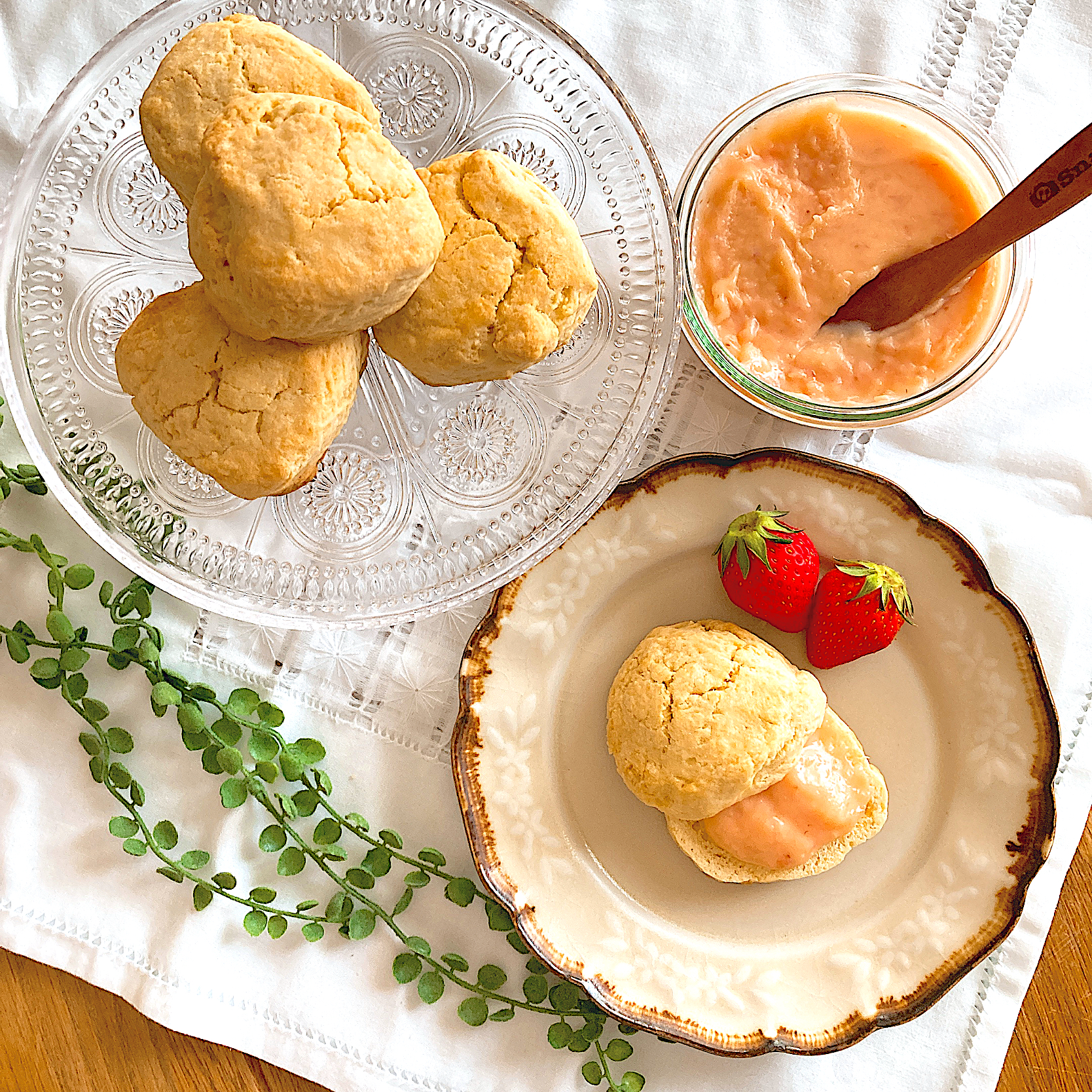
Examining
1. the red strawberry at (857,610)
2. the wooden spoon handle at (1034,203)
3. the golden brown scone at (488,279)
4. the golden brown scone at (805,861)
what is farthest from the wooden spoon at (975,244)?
the golden brown scone at (805,861)

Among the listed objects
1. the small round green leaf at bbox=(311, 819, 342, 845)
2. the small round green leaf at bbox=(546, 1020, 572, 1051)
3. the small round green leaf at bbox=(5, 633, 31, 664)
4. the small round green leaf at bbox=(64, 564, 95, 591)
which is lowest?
the small round green leaf at bbox=(546, 1020, 572, 1051)

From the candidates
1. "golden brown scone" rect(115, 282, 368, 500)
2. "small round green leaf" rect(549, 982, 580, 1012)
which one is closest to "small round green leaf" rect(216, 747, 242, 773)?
"golden brown scone" rect(115, 282, 368, 500)

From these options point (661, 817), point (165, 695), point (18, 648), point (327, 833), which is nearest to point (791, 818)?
point (661, 817)

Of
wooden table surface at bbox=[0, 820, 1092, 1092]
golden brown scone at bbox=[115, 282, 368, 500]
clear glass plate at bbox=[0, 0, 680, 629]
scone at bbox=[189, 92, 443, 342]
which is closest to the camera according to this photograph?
scone at bbox=[189, 92, 443, 342]

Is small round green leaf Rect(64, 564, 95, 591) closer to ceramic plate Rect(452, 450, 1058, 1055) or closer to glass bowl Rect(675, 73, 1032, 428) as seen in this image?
ceramic plate Rect(452, 450, 1058, 1055)

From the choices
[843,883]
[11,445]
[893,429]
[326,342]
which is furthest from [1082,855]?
[11,445]

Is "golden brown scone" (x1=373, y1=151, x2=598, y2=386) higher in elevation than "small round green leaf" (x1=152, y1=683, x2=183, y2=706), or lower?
higher

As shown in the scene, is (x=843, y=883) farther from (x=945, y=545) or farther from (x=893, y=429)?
(x=893, y=429)

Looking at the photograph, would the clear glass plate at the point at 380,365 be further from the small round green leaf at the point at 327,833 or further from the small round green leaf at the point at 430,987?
the small round green leaf at the point at 430,987
